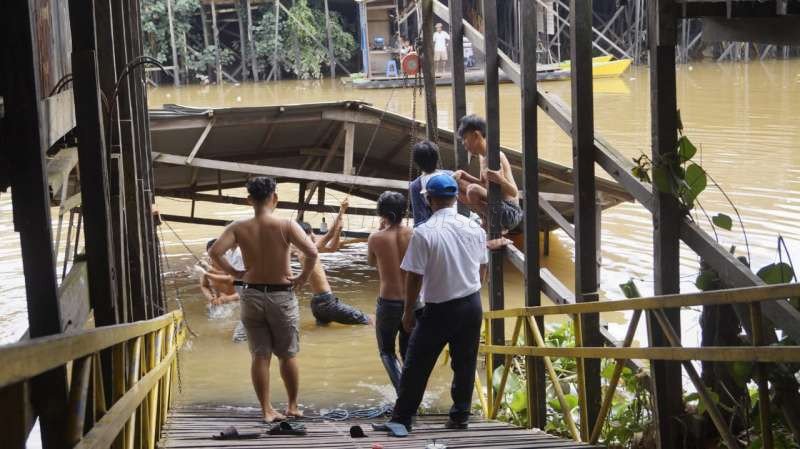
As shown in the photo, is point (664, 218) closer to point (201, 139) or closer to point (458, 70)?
point (458, 70)

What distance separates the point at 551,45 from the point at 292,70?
9.51 meters

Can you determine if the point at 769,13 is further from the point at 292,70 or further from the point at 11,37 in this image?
the point at 292,70

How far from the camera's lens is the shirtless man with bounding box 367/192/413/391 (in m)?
6.28

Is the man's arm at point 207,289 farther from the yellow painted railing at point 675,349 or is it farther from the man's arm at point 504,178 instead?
the yellow painted railing at point 675,349

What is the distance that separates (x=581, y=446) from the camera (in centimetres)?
460

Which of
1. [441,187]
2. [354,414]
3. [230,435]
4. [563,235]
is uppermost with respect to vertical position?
[441,187]

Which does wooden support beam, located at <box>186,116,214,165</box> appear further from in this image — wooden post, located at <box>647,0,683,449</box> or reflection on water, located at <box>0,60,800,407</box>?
wooden post, located at <box>647,0,683,449</box>

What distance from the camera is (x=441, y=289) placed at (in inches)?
206

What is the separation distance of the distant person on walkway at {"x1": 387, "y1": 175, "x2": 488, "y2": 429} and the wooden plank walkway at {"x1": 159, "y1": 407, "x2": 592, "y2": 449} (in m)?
0.31

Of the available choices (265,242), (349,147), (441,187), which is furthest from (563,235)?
(441,187)

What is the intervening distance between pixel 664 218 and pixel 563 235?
1050cm

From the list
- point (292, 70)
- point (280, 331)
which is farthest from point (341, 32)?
point (280, 331)

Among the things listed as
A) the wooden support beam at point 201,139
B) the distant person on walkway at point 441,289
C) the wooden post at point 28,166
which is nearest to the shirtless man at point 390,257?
the distant person on walkway at point 441,289

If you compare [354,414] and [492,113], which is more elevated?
[492,113]
